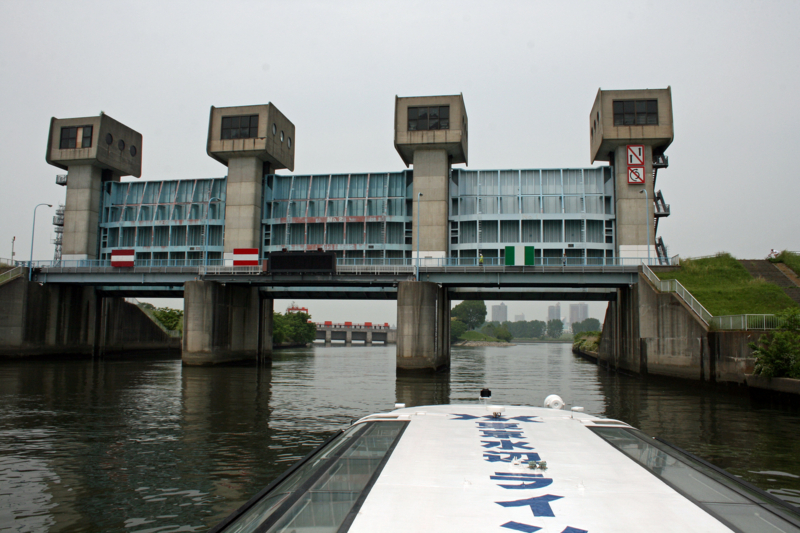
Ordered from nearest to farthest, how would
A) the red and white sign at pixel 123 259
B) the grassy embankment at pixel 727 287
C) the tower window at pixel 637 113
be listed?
the grassy embankment at pixel 727 287 < the tower window at pixel 637 113 < the red and white sign at pixel 123 259

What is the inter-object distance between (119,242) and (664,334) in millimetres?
60579

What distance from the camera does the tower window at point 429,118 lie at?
58.4 metres

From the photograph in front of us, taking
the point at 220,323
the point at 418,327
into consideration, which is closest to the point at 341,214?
the point at 220,323

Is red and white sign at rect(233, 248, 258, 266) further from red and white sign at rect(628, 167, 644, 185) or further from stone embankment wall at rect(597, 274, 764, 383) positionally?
red and white sign at rect(628, 167, 644, 185)

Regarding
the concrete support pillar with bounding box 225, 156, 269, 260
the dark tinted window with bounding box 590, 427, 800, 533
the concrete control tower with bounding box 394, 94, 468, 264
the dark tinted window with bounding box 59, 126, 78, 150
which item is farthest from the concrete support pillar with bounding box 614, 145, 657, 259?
the dark tinted window with bounding box 59, 126, 78, 150

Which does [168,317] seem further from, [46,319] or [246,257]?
[246,257]

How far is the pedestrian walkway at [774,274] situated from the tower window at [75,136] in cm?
6999

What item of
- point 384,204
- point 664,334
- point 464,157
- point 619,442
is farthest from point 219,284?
point 619,442

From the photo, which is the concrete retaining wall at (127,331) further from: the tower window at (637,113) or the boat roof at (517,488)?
the boat roof at (517,488)

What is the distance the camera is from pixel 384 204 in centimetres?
6375

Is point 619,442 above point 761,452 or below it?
above

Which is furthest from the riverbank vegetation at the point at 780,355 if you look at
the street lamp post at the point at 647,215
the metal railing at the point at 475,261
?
the metal railing at the point at 475,261

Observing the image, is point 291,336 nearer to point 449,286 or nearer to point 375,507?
point 449,286

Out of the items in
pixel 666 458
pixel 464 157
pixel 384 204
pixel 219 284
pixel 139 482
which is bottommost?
pixel 139 482
